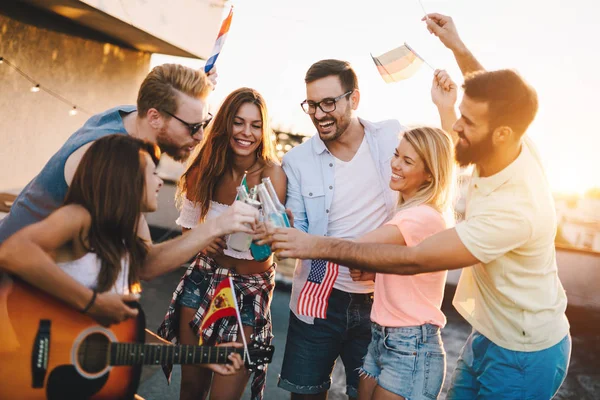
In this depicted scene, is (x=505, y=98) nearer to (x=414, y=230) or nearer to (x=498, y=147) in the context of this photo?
(x=498, y=147)

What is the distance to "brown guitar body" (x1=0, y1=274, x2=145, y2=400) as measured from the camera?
6.20 ft

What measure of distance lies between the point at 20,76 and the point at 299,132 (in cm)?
592

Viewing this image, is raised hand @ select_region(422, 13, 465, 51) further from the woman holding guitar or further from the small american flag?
the woman holding guitar

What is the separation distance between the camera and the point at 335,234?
10.4 feet

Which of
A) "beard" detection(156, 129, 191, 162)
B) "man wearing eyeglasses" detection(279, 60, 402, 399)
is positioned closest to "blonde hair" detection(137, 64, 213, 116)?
"beard" detection(156, 129, 191, 162)

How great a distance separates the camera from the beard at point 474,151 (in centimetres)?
230

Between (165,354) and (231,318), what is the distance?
0.83 m

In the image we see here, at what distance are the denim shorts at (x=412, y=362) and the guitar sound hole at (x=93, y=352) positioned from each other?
1253 millimetres

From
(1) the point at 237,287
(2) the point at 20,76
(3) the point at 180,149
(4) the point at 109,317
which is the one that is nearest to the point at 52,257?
(4) the point at 109,317

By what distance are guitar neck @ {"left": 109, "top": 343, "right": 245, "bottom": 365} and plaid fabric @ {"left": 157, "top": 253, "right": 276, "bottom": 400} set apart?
2.46 ft

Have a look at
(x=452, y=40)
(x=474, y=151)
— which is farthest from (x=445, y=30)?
(x=474, y=151)

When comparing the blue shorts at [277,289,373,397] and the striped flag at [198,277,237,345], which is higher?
the striped flag at [198,277,237,345]

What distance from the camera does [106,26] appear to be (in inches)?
273

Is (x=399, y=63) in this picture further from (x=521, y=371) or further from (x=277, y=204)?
(x=521, y=371)
